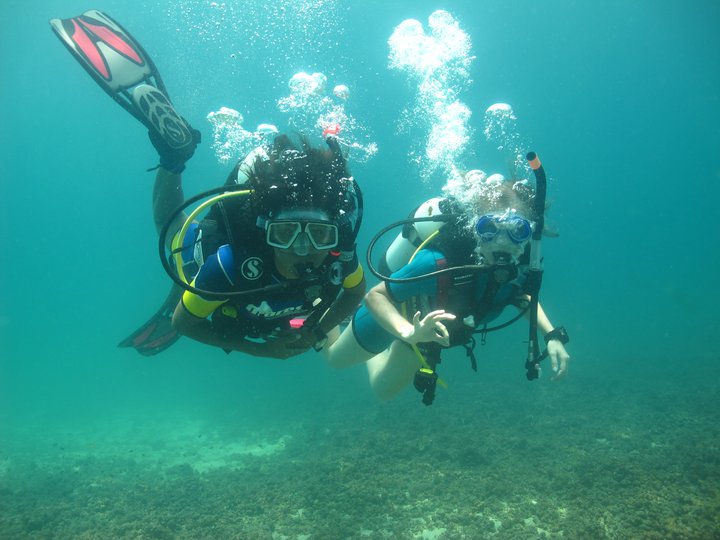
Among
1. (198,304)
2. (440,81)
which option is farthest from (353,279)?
(440,81)

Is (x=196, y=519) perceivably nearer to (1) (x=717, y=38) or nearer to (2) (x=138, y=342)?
(2) (x=138, y=342)

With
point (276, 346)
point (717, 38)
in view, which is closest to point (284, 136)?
point (276, 346)

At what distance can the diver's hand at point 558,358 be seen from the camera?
414 cm

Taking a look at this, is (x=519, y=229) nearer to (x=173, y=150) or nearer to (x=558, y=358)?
(x=558, y=358)

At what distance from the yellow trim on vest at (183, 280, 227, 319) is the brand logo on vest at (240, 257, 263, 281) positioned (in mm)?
411

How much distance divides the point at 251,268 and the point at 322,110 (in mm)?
21147

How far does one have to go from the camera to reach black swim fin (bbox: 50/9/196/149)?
503 centimetres

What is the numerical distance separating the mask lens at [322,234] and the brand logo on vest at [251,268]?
1.80ft

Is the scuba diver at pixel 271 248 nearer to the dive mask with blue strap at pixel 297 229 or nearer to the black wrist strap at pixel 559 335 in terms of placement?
the dive mask with blue strap at pixel 297 229

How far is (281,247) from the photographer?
11.7 feet

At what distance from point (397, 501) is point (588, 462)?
4.69 meters

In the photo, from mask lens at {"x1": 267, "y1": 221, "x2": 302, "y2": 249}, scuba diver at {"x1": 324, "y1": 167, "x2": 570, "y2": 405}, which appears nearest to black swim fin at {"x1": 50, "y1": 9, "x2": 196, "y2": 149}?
mask lens at {"x1": 267, "y1": 221, "x2": 302, "y2": 249}

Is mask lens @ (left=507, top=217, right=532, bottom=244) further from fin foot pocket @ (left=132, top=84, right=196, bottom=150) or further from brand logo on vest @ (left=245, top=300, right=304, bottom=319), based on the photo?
fin foot pocket @ (left=132, top=84, right=196, bottom=150)

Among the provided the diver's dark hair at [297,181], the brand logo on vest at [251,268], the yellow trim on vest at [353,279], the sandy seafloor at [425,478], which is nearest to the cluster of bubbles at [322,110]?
the diver's dark hair at [297,181]
